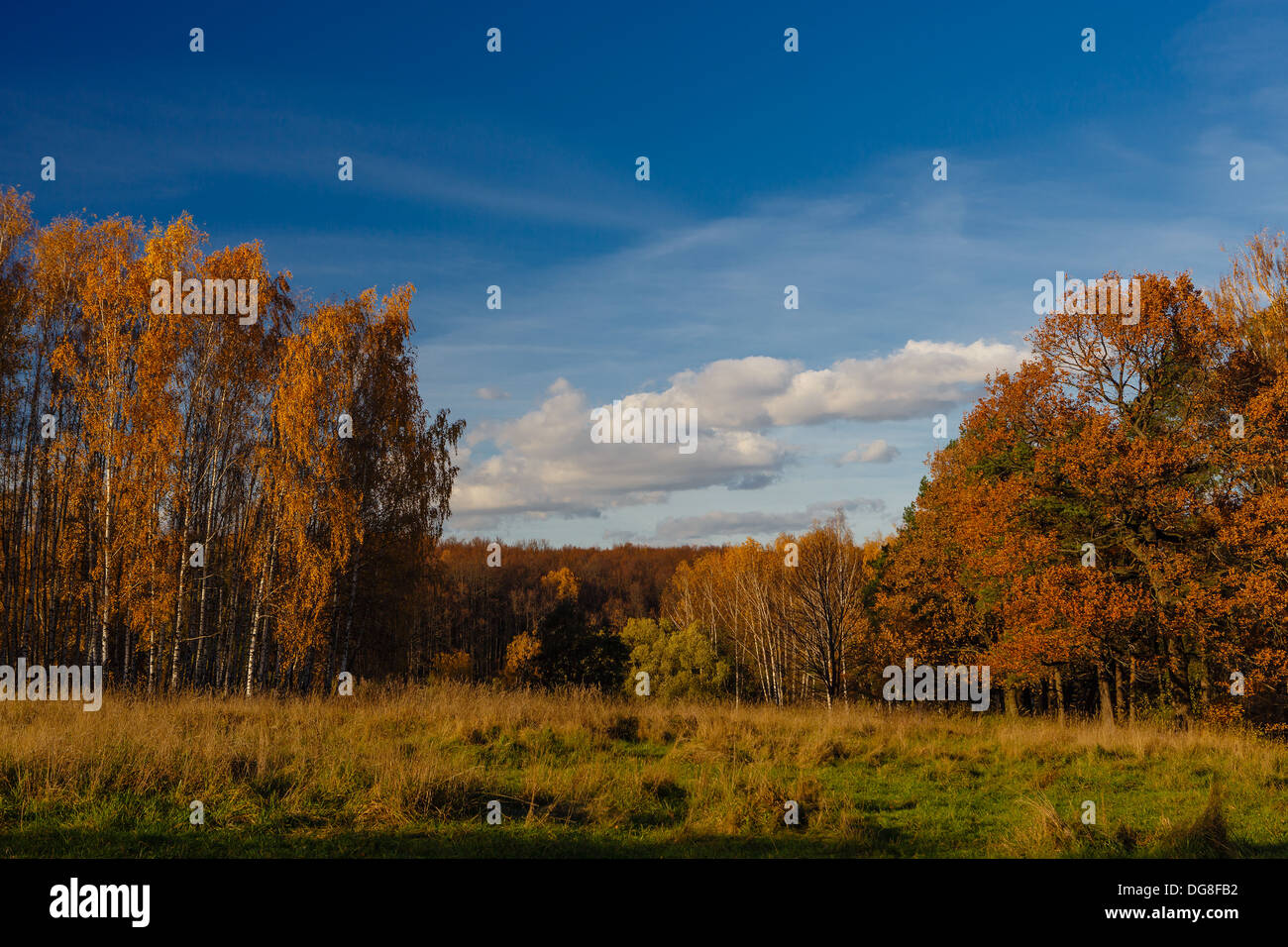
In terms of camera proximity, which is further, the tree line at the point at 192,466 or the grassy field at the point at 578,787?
the tree line at the point at 192,466

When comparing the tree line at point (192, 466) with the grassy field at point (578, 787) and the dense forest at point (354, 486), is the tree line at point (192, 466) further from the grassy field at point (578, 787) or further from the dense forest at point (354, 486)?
the grassy field at point (578, 787)

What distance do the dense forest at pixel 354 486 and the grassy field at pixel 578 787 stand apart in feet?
24.5

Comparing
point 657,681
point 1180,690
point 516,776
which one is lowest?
point 657,681

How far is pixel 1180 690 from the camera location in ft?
84.0

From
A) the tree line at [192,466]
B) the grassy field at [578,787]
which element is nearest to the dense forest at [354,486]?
the tree line at [192,466]

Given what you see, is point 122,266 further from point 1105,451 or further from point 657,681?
point 657,681

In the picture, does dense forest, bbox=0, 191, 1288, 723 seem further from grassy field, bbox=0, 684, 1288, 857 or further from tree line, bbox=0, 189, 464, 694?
grassy field, bbox=0, 684, 1288, 857

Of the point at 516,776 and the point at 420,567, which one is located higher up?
the point at 420,567

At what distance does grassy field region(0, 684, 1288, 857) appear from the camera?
814 centimetres

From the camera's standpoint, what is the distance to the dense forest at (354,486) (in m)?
22.0

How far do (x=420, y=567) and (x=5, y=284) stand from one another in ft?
51.2
